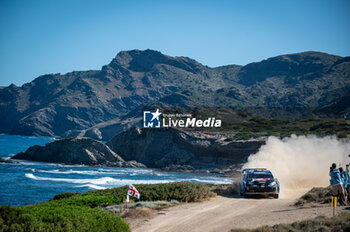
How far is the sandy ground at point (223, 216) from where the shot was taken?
600 inches

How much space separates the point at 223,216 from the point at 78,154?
8203 cm

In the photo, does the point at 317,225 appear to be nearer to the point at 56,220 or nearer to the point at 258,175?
the point at 56,220

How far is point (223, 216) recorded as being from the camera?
57.5 feet

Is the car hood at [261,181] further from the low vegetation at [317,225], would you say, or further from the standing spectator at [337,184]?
the low vegetation at [317,225]

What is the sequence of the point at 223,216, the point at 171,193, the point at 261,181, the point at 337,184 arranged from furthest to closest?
the point at 261,181 < the point at 171,193 < the point at 223,216 < the point at 337,184

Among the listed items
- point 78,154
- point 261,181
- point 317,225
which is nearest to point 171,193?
point 261,181

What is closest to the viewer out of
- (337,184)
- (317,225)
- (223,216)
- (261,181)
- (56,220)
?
(56,220)

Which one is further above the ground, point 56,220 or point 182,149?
point 182,149

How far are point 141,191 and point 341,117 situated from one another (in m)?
113

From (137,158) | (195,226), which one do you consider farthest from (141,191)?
(137,158)

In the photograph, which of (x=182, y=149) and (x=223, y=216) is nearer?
(x=223, y=216)

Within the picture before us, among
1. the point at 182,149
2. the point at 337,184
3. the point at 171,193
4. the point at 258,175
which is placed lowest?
the point at 171,193

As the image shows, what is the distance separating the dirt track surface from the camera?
15.2m

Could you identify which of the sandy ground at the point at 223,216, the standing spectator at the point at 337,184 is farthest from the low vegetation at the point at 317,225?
the standing spectator at the point at 337,184
